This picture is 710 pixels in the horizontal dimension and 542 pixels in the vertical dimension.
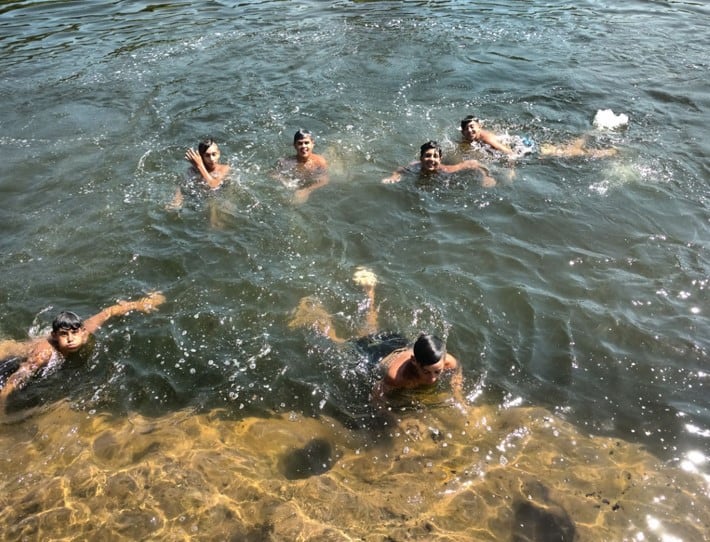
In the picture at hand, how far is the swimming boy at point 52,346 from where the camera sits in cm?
551

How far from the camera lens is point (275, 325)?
6.14 metres

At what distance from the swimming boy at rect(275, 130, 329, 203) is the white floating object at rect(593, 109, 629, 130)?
4.94m

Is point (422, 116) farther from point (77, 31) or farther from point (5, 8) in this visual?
point (5, 8)

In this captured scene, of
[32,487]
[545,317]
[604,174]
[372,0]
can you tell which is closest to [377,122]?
[604,174]

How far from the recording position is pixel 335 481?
4.64 meters

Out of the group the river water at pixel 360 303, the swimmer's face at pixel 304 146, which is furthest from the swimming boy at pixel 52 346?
the swimmer's face at pixel 304 146

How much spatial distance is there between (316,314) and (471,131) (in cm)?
469

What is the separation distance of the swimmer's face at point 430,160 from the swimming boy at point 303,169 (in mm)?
1564

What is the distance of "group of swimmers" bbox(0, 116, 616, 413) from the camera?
5.10 metres

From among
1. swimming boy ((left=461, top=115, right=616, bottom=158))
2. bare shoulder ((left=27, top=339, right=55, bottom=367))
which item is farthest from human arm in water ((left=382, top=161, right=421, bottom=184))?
bare shoulder ((left=27, top=339, right=55, bottom=367))

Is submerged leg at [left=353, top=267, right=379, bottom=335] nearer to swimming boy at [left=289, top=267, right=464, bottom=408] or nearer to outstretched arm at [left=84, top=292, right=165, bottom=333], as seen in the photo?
swimming boy at [left=289, top=267, right=464, bottom=408]

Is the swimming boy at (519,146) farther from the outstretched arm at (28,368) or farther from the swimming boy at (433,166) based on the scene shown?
the outstretched arm at (28,368)

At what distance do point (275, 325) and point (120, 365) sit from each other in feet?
5.47

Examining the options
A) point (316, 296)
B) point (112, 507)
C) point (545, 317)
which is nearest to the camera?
point (112, 507)
